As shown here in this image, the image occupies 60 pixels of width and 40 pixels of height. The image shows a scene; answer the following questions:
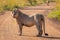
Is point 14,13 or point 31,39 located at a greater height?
point 14,13

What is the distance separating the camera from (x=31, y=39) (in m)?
12.7

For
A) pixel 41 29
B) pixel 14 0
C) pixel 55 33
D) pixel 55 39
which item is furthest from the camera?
pixel 14 0

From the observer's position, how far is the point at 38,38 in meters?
12.9

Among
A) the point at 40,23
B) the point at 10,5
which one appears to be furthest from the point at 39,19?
the point at 10,5

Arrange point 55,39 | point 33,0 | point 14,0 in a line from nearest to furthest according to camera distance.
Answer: point 55,39 → point 14,0 → point 33,0

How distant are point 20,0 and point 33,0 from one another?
4.56 metres

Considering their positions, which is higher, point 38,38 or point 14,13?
point 14,13

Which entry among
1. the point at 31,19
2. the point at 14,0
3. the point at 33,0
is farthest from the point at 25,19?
the point at 33,0

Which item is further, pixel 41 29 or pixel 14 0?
pixel 14 0

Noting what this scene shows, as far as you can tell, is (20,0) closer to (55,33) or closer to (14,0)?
(14,0)

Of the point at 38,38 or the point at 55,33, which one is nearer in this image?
the point at 38,38

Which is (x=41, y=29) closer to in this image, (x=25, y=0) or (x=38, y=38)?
(x=38, y=38)

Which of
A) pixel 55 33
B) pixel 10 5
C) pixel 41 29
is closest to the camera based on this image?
pixel 41 29

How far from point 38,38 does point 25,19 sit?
1584mm
